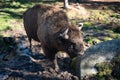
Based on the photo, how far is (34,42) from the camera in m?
12.8

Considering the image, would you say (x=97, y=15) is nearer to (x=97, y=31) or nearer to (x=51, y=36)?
(x=97, y=31)

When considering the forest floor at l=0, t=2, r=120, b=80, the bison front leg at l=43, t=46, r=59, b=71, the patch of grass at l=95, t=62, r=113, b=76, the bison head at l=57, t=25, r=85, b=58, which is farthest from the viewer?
the bison front leg at l=43, t=46, r=59, b=71

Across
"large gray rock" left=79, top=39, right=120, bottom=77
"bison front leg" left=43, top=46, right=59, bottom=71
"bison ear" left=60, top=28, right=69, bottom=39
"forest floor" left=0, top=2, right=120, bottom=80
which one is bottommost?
"forest floor" left=0, top=2, right=120, bottom=80

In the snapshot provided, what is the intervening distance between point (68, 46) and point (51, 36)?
0.73 metres

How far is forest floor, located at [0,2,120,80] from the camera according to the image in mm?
9620

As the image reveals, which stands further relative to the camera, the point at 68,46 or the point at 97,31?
the point at 97,31

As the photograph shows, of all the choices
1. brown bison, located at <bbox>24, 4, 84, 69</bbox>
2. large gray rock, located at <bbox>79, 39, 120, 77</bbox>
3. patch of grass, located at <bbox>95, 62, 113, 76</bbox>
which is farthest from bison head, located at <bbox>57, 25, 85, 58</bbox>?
patch of grass, located at <bbox>95, 62, 113, 76</bbox>

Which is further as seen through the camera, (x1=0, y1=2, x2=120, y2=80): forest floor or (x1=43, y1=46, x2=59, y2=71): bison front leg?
(x1=43, y1=46, x2=59, y2=71): bison front leg

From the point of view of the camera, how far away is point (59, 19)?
9.83m

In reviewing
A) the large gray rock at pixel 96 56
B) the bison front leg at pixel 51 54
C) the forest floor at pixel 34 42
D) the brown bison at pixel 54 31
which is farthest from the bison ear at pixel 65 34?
the forest floor at pixel 34 42

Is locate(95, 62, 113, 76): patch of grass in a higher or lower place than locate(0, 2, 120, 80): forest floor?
higher

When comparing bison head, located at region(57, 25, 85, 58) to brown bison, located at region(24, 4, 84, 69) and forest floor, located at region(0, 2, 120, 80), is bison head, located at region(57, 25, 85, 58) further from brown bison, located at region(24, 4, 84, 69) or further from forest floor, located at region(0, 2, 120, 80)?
forest floor, located at region(0, 2, 120, 80)

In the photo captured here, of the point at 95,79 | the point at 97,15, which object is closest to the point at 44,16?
the point at 95,79

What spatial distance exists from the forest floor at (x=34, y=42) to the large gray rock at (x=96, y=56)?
1.81 ft
